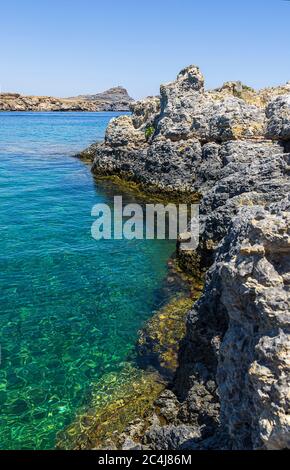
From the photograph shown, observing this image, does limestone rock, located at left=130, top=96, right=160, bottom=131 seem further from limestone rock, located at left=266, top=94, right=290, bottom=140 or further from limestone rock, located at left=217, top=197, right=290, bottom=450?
limestone rock, located at left=217, top=197, right=290, bottom=450

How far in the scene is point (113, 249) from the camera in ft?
75.6

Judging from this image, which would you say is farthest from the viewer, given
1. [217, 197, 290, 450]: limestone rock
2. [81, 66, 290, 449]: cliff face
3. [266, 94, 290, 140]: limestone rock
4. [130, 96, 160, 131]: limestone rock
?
[130, 96, 160, 131]: limestone rock

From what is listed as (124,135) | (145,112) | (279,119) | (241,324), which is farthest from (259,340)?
(145,112)

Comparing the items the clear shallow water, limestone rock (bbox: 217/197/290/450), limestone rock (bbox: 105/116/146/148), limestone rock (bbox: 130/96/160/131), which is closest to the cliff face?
limestone rock (bbox: 217/197/290/450)

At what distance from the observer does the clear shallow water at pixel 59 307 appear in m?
11.7

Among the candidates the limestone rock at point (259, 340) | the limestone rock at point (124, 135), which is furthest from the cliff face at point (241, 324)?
the limestone rock at point (124, 135)

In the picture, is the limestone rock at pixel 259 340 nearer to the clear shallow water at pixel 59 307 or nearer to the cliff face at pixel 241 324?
the cliff face at pixel 241 324

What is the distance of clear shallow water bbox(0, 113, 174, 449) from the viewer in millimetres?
11703

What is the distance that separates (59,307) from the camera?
54.6ft

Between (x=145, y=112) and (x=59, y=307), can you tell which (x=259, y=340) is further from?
(x=145, y=112)

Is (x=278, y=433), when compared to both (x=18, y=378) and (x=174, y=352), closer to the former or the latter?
(x=174, y=352)

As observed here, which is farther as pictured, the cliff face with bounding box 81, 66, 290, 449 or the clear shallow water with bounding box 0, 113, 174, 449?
the clear shallow water with bounding box 0, 113, 174, 449

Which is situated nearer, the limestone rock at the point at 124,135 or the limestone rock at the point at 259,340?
the limestone rock at the point at 259,340

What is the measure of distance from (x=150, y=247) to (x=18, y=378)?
1208 centimetres
